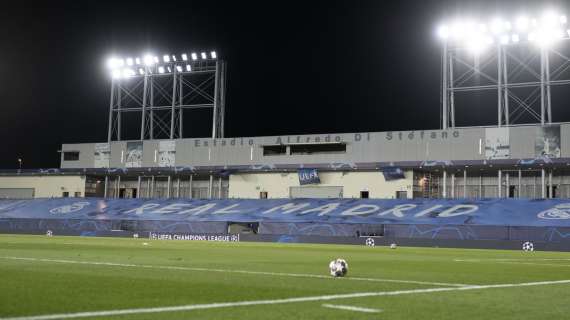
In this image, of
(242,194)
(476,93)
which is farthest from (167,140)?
(476,93)

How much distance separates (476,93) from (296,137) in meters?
17.9

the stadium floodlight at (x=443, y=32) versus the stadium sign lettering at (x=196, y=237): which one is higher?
the stadium floodlight at (x=443, y=32)

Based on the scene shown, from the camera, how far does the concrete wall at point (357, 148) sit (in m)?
53.6

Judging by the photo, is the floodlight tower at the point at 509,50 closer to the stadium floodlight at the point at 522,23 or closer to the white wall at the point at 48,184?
the stadium floodlight at the point at 522,23

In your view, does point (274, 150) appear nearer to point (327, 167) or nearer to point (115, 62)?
point (327, 167)

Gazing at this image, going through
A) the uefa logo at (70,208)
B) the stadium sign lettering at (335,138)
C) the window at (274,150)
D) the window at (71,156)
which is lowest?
the uefa logo at (70,208)

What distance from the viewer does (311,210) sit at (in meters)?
51.5

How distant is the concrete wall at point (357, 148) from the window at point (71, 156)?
1.85ft

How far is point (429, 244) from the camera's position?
39312 mm

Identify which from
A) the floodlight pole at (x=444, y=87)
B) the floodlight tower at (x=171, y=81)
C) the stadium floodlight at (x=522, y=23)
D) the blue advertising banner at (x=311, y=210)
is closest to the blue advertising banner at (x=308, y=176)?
the blue advertising banner at (x=311, y=210)

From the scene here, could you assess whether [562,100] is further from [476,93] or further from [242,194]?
[242,194]

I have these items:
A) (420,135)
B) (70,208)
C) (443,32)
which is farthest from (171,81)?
(443,32)

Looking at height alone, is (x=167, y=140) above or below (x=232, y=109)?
below

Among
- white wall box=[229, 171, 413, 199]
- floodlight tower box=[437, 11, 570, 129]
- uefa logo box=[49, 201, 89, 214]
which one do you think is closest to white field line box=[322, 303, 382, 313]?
floodlight tower box=[437, 11, 570, 129]
